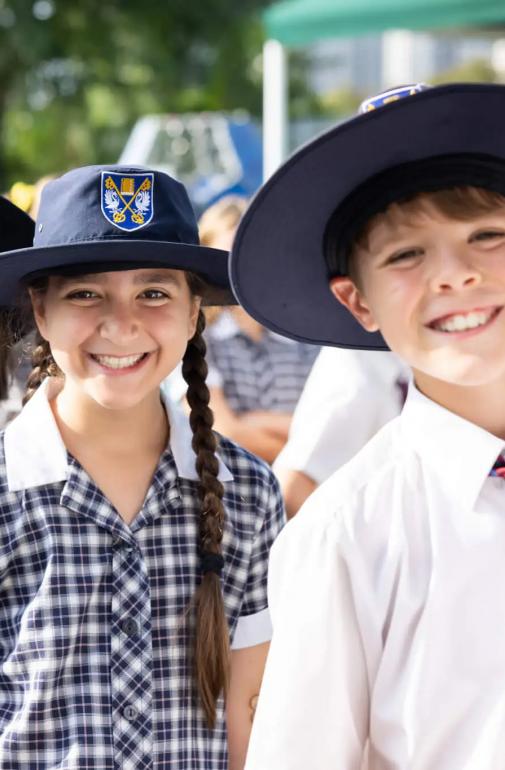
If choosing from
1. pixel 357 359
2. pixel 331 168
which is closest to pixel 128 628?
pixel 331 168

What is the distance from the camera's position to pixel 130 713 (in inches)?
88.4

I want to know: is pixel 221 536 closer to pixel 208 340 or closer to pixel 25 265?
pixel 25 265

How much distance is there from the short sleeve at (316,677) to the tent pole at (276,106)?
25.5 ft

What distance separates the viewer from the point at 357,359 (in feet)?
12.0

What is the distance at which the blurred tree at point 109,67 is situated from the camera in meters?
21.1

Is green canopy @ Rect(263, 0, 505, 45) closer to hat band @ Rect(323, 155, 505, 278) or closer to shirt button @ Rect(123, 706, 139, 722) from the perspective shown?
hat band @ Rect(323, 155, 505, 278)

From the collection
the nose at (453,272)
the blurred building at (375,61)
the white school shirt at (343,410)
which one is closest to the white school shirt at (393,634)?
the nose at (453,272)

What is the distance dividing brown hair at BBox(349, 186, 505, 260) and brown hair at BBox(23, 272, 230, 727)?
61 centimetres

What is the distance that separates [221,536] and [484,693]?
0.72m

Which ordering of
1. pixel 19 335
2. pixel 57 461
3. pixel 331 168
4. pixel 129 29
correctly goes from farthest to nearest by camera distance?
pixel 129 29
pixel 19 335
pixel 57 461
pixel 331 168

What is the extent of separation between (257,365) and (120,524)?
2.43 meters

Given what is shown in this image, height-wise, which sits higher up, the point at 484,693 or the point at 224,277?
the point at 224,277

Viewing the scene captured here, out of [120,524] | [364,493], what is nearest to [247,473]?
[120,524]

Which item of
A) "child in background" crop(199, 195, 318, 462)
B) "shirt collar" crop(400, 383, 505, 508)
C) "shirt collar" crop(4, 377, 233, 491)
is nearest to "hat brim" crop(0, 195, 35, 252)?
"shirt collar" crop(4, 377, 233, 491)
